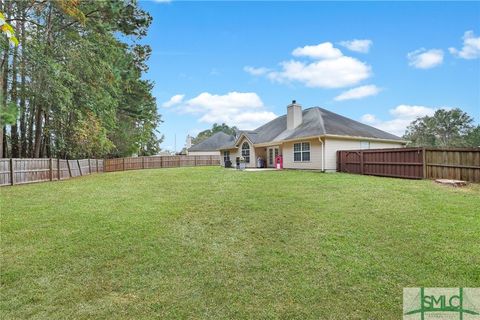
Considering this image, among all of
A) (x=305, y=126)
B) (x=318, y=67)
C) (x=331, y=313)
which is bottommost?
(x=331, y=313)

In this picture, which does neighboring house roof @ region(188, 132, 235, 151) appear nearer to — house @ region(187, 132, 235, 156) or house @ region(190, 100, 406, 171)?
house @ region(187, 132, 235, 156)

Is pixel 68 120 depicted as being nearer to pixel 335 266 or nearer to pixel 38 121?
pixel 38 121

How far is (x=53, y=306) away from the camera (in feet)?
10.7

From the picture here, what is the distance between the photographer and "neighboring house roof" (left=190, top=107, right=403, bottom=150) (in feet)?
56.8

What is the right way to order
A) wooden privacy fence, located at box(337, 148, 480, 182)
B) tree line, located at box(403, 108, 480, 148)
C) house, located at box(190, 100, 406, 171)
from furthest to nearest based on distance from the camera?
tree line, located at box(403, 108, 480, 148) → house, located at box(190, 100, 406, 171) → wooden privacy fence, located at box(337, 148, 480, 182)

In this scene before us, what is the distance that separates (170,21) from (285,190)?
9.12m

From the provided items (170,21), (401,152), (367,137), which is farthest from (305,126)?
(170,21)

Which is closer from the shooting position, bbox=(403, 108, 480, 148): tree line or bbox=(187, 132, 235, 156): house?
bbox=(187, 132, 235, 156): house

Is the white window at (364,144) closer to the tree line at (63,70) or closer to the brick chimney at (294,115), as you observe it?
the brick chimney at (294,115)

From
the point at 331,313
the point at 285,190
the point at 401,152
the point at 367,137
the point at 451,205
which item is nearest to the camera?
the point at 331,313

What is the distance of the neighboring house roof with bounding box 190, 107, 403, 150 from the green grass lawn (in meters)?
9.74

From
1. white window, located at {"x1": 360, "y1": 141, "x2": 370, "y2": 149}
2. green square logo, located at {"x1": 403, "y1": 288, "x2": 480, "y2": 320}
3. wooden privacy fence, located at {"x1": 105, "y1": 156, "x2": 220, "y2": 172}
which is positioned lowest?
green square logo, located at {"x1": 403, "y1": 288, "x2": 480, "y2": 320}

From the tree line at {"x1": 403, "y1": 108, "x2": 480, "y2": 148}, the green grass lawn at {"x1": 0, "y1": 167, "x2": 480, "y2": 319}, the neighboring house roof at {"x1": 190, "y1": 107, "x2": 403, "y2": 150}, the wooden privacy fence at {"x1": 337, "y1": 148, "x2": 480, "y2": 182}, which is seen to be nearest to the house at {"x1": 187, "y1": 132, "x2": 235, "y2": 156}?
the neighboring house roof at {"x1": 190, "y1": 107, "x2": 403, "y2": 150}

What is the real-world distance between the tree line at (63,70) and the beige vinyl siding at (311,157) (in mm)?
11638
